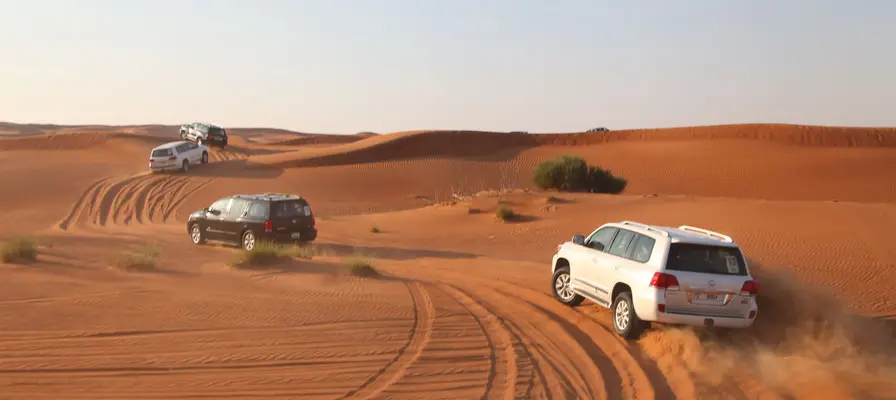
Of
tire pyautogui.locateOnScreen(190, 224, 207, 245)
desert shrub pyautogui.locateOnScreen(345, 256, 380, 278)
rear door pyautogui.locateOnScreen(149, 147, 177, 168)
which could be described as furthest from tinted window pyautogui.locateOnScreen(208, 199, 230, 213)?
rear door pyautogui.locateOnScreen(149, 147, 177, 168)

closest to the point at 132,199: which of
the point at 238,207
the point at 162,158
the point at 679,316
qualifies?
the point at 162,158

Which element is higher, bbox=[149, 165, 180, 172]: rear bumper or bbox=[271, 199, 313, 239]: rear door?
bbox=[149, 165, 180, 172]: rear bumper

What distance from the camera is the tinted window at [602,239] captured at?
11.5 metres

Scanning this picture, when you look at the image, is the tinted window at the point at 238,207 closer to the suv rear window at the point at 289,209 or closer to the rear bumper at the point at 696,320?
the suv rear window at the point at 289,209

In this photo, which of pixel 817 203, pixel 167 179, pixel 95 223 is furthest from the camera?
pixel 167 179

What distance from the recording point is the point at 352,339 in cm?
928

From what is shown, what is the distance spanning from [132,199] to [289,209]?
15.7 meters

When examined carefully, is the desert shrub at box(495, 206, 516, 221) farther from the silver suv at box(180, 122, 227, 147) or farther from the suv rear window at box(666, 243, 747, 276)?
the silver suv at box(180, 122, 227, 147)

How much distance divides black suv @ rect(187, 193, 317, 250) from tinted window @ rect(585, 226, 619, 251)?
9452 millimetres

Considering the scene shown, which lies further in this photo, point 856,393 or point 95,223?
point 95,223

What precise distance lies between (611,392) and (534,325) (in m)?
2.90

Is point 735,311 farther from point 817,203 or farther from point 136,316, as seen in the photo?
point 817,203

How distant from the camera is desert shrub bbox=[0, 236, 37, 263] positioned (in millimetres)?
14078

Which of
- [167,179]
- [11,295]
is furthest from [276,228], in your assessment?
[167,179]
